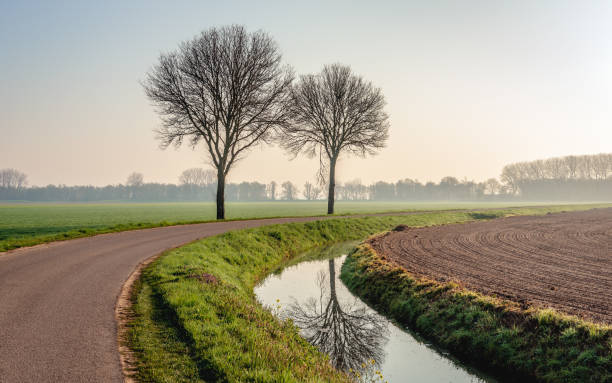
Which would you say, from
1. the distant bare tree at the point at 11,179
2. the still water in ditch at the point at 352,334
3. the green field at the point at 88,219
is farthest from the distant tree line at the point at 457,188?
the still water in ditch at the point at 352,334

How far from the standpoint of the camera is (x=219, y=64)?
28766mm

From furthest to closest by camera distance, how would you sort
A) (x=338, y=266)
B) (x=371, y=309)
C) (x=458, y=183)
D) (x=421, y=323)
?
(x=458, y=183)
(x=338, y=266)
(x=371, y=309)
(x=421, y=323)

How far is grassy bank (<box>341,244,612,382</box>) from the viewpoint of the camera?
670cm

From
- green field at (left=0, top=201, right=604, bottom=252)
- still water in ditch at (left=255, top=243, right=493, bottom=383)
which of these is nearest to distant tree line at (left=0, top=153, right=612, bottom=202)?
green field at (left=0, top=201, right=604, bottom=252)

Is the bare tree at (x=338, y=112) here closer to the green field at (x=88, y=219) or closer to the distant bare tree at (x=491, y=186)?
the green field at (x=88, y=219)

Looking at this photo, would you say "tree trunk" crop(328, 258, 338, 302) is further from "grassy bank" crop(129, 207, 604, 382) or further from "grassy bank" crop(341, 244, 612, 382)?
"grassy bank" crop(129, 207, 604, 382)

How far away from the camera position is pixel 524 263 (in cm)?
1502


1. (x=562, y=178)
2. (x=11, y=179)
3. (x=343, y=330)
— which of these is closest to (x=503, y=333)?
(x=343, y=330)

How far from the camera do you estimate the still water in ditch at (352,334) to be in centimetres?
771

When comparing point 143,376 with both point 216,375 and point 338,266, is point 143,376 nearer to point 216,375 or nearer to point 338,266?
point 216,375

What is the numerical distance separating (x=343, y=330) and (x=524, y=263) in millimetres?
9937

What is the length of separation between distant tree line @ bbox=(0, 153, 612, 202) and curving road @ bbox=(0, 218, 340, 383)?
118521 millimetres

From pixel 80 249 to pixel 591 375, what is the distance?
58.6 ft

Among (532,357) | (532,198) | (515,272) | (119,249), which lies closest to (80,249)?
(119,249)
